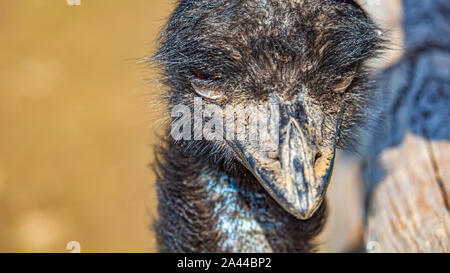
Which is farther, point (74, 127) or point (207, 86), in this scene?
point (74, 127)

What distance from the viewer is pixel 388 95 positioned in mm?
2543

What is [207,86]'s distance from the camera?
184cm

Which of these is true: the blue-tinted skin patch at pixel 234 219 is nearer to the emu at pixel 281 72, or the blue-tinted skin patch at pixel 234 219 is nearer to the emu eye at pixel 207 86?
the emu at pixel 281 72

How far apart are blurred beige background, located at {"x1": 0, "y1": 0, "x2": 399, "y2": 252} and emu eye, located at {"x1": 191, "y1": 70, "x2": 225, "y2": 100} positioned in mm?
2841

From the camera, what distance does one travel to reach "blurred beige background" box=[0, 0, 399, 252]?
518 centimetres

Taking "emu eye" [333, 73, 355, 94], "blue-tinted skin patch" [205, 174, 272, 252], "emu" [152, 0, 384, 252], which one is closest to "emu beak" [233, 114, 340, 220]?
"emu" [152, 0, 384, 252]

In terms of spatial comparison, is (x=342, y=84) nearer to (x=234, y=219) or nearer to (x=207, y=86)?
(x=207, y=86)

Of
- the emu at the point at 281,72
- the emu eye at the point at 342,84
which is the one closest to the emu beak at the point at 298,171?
the emu at the point at 281,72

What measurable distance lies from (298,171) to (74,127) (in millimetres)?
4598

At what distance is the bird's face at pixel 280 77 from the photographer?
5.37ft

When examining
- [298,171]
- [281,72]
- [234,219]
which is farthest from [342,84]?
[234,219]
